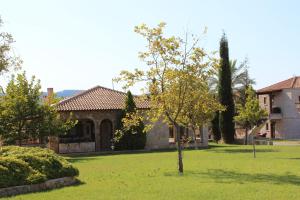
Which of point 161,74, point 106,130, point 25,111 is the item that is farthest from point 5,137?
point 161,74

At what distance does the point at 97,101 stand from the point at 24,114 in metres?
10.6

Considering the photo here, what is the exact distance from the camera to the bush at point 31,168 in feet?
41.3

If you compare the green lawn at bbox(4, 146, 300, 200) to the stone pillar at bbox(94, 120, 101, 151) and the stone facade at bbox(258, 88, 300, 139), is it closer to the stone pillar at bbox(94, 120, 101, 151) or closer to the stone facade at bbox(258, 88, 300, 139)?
the stone pillar at bbox(94, 120, 101, 151)

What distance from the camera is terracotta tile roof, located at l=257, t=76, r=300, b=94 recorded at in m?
53.7

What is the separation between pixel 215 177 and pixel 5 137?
1675cm

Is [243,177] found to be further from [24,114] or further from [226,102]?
[226,102]

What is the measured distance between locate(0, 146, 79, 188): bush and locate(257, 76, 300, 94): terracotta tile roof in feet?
142

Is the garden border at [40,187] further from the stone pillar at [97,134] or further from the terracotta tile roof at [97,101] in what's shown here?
the stone pillar at [97,134]

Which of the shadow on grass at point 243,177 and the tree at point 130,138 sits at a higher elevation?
the tree at point 130,138

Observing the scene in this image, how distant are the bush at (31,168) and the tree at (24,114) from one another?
12.2 meters

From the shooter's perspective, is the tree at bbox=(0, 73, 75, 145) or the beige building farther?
the beige building

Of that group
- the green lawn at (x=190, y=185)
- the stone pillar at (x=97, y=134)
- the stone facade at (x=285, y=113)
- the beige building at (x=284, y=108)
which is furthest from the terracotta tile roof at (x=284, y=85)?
the green lawn at (x=190, y=185)

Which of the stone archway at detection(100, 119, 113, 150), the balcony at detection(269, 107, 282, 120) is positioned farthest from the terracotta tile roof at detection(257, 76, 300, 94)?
the stone archway at detection(100, 119, 113, 150)

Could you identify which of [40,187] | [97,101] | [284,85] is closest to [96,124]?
[97,101]
